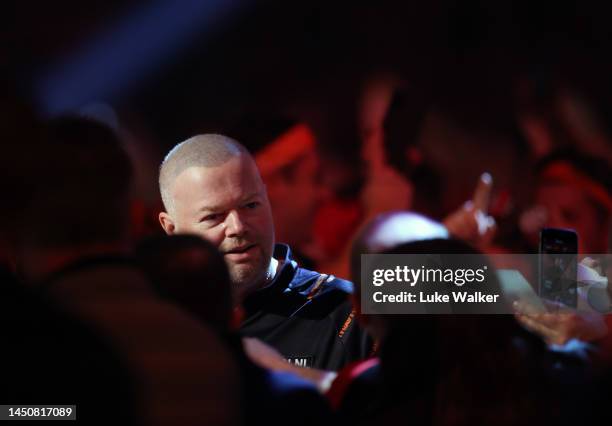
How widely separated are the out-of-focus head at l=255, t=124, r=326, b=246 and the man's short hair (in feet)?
8.30

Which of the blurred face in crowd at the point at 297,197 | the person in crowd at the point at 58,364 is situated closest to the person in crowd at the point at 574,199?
the blurred face in crowd at the point at 297,197

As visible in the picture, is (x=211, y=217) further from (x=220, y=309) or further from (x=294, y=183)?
(x=294, y=183)

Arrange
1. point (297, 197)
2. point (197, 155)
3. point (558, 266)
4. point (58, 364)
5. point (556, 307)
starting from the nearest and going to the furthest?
1. point (58, 364)
2. point (556, 307)
3. point (558, 266)
4. point (197, 155)
5. point (297, 197)

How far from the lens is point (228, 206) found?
2.35m

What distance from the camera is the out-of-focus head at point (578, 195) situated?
16.6ft

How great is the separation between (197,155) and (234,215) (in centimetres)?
24

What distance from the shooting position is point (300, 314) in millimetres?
2348

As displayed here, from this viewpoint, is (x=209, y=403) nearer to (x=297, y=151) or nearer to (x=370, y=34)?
(x=297, y=151)

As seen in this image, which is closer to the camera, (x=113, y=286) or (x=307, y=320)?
(x=113, y=286)

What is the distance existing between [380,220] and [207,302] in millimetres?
607

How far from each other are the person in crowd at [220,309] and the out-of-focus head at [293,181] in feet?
11.8

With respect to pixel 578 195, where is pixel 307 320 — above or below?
below

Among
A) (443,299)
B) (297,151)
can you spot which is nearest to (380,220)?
(443,299)

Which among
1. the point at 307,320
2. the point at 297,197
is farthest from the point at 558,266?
the point at 297,197
